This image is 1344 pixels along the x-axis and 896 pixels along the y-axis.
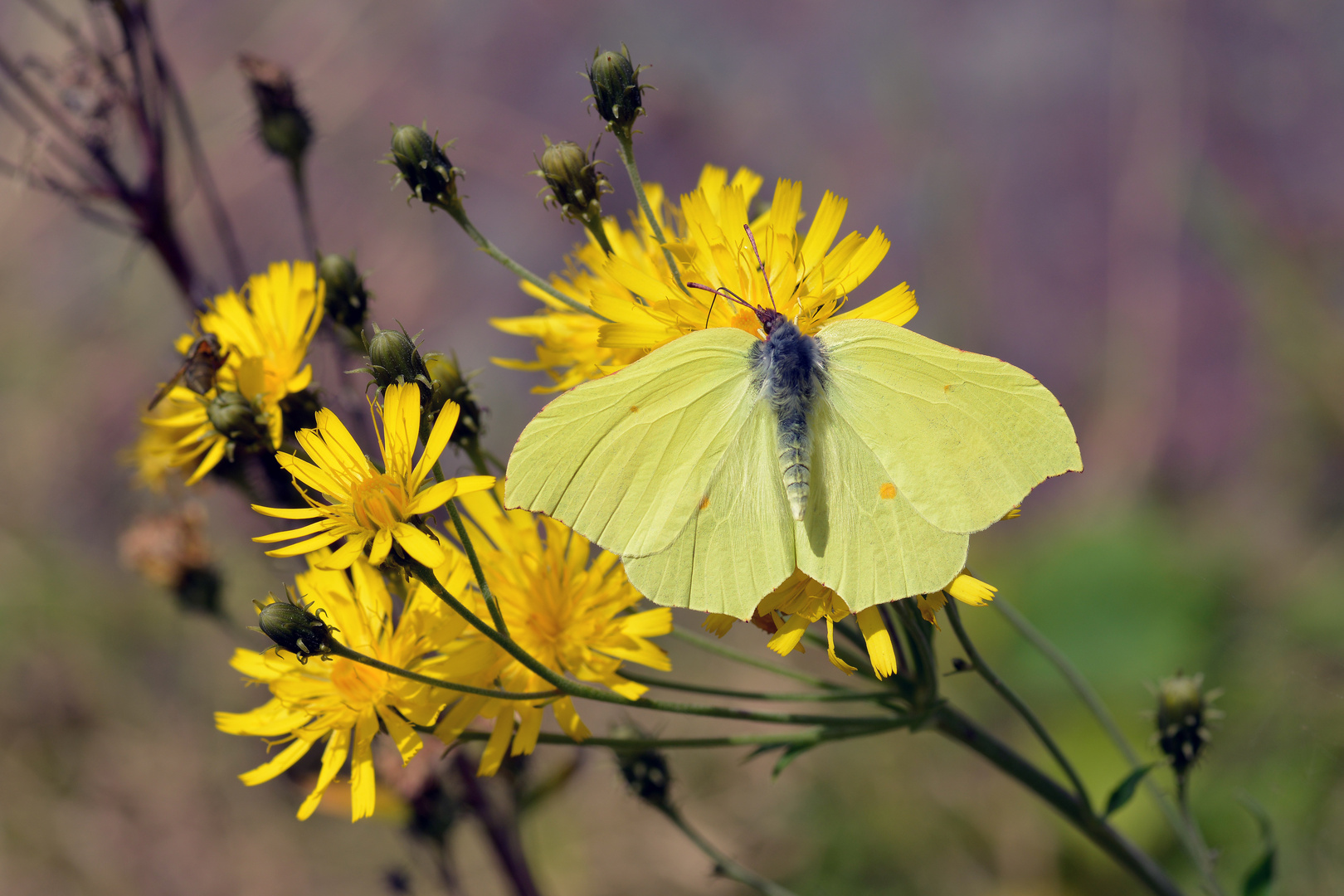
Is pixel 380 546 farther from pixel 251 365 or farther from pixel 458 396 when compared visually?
pixel 251 365

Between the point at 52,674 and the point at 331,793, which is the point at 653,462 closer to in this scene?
the point at 331,793

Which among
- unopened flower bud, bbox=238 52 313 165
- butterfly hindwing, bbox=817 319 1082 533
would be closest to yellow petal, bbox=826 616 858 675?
butterfly hindwing, bbox=817 319 1082 533

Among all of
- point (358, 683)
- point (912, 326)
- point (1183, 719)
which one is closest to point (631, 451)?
point (358, 683)

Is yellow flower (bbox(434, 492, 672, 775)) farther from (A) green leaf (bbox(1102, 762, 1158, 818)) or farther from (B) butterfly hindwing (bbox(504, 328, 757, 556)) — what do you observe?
(A) green leaf (bbox(1102, 762, 1158, 818))

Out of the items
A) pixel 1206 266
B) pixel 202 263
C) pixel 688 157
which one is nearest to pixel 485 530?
pixel 688 157

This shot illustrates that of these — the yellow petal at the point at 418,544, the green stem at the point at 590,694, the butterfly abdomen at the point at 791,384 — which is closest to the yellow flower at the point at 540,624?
the green stem at the point at 590,694

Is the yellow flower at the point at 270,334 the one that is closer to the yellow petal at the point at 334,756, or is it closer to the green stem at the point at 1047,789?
the yellow petal at the point at 334,756

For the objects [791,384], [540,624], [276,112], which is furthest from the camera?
[276,112]
